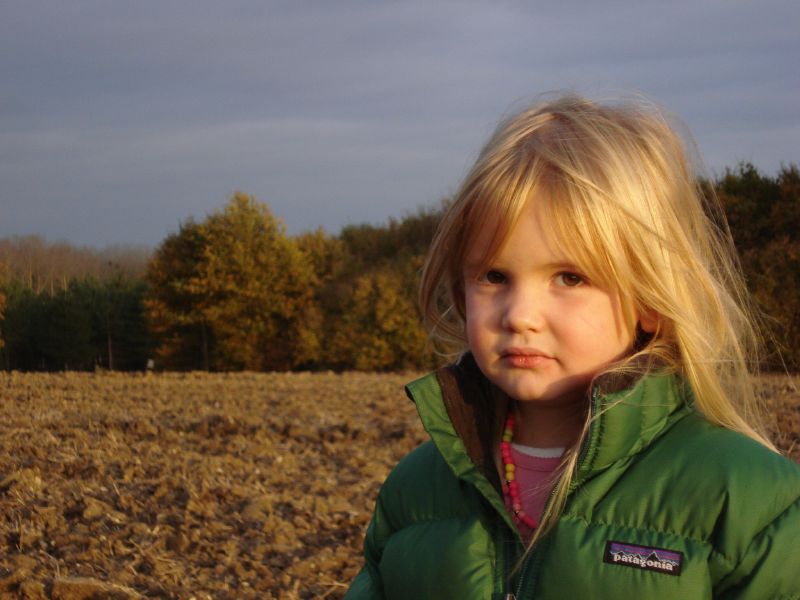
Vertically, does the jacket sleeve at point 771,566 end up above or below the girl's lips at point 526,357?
below

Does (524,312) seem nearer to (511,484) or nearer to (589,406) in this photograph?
(589,406)

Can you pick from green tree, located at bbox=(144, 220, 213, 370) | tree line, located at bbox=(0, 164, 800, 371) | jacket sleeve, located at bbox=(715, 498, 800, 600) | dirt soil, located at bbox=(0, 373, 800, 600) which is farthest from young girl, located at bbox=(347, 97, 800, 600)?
green tree, located at bbox=(144, 220, 213, 370)

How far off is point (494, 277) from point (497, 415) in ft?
1.16

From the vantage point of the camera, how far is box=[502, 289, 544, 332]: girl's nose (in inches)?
73.7

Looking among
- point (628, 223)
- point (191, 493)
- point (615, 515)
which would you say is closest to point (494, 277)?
point (628, 223)

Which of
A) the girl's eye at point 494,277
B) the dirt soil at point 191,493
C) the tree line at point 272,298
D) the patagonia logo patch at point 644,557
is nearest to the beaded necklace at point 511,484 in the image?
the patagonia logo patch at point 644,557

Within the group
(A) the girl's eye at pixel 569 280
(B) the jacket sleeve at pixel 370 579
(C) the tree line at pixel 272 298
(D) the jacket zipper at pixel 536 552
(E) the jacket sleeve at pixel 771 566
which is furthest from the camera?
(C) the tree line at pixel 272 298

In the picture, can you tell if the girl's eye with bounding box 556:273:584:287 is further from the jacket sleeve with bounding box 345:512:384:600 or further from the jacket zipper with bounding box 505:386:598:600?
the jacket sleeve with bounding box 345:512:384:600

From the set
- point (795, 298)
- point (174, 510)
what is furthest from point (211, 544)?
point (795, 298)

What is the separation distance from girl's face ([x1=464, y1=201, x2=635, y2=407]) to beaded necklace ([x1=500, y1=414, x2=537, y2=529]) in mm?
175

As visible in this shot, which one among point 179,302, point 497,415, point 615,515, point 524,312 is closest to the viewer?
point 615,515

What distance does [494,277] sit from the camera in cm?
197

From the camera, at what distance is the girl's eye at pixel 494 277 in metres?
1.97

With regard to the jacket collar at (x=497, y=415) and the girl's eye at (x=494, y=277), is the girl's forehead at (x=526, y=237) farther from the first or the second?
the jacket collar at (x=497, y=415)
